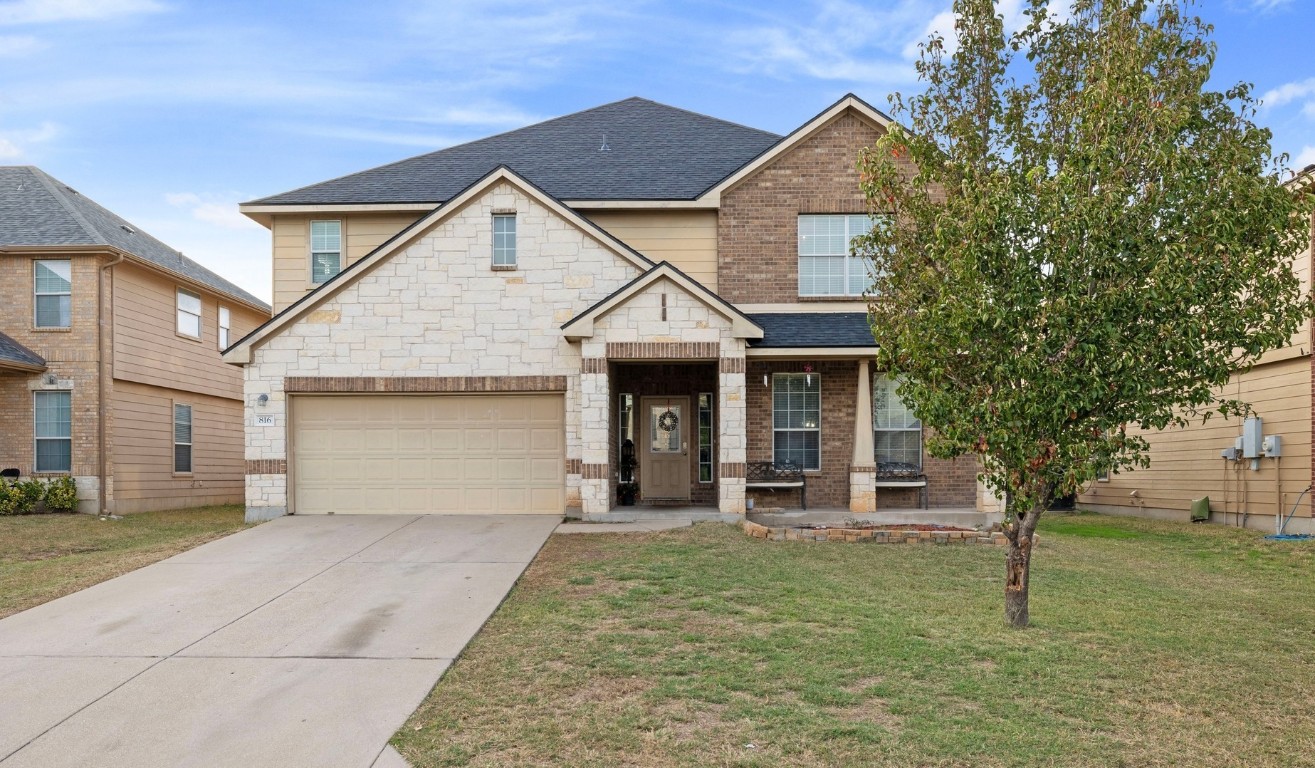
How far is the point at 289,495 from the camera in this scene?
15.4m

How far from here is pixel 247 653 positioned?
290 inches

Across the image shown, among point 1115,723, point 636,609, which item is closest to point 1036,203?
point 1115,723

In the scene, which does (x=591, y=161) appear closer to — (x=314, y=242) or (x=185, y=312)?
(x=314, y=242)

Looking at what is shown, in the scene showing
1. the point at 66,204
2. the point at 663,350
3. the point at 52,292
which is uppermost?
the point at 66,204

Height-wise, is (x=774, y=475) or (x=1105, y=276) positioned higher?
(x=1105, y=276)

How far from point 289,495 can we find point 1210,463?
57.6 ft

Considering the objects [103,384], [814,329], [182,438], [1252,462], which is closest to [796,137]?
[814,329]

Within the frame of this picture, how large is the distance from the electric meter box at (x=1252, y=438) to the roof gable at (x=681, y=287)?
30.9ft

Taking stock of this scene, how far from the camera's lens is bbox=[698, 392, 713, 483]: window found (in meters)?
17.1

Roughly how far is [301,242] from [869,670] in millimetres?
14738

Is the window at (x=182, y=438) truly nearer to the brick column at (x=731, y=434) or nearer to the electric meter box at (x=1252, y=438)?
the brick column at (x=731, y=434)

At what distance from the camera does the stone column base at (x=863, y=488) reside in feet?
52.2

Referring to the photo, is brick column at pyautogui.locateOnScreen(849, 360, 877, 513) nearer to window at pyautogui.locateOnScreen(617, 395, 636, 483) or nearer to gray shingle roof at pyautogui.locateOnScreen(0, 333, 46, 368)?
window at pyautogui.locateOnScreen(617, 395, 636, 483)

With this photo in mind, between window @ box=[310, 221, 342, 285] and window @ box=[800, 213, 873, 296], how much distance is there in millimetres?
8936
